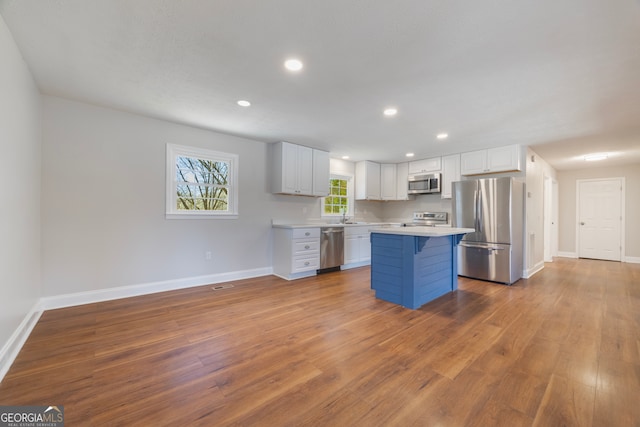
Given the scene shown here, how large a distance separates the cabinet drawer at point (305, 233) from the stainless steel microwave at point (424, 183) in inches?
102

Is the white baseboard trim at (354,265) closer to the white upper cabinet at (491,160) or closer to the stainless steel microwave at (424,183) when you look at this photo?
the stainless steel microwave at (424,183)

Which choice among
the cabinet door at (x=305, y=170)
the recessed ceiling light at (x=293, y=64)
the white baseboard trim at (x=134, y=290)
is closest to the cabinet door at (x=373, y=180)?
the cabinet door at (x=305, y=170)

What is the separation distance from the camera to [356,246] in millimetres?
5379

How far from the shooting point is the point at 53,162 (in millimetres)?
2924

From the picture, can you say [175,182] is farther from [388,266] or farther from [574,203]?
[574,203]

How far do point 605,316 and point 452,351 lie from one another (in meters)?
2.13

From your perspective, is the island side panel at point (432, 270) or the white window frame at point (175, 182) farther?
the white window frame at point (175, 182)

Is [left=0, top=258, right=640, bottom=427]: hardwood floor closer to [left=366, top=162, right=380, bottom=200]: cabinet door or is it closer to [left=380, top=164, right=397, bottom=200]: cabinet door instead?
[left=366, top=162, right=380, bottom=200]: cabinet door

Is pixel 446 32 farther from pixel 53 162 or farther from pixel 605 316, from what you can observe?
pixel 53 162

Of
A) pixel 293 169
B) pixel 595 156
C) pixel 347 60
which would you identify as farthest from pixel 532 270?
pixel 347 60

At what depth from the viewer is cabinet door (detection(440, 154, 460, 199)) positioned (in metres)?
5.22

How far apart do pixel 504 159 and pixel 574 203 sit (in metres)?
4.09

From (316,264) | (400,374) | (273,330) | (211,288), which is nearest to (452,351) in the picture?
(400,374)

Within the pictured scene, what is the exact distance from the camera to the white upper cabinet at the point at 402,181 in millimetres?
6145
